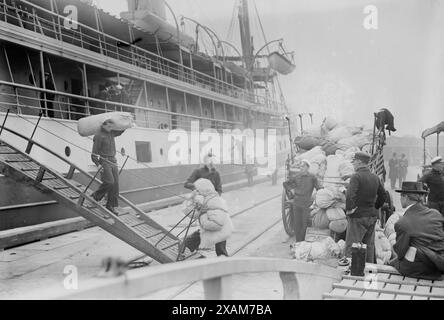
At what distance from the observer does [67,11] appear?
1462 cm

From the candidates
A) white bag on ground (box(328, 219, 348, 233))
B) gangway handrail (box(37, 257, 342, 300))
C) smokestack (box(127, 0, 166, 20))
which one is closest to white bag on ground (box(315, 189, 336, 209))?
white bag on ground (box(328, 219, 348, 233))

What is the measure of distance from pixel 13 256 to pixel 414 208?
6714 millimetres

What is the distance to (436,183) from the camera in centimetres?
743

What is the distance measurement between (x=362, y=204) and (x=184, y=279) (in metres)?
4.31

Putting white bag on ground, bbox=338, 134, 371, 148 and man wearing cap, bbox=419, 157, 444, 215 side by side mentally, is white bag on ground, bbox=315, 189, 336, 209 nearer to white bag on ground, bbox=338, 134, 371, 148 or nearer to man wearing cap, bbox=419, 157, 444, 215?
man wearing cap, bbox=419, 157, 444, 215

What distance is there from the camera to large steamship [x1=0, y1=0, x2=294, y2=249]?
31.3ft

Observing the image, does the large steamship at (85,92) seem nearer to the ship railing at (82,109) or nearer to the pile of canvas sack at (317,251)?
the ship railing at (82,109)

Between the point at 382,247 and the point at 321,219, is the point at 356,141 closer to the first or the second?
the point at 321,219

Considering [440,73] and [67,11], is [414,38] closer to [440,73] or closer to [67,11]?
[440,73]

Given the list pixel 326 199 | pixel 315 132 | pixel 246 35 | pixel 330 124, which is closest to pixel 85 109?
pixel 315 132

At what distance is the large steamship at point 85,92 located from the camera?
953cm

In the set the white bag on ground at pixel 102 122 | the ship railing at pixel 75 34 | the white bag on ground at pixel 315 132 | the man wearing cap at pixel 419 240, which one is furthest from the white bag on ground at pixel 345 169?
the ship railing at pixel 75 34

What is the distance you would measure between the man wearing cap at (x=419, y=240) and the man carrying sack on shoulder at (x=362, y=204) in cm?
126
